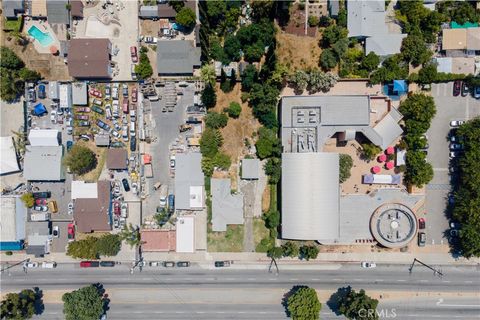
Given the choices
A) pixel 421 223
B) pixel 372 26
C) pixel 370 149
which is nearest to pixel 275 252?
pixel 370 149

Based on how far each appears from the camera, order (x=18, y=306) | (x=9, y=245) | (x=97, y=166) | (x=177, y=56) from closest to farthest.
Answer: (x=18, y=306) → (x=177, y=56) → (x=9, y=245) → (x=97, y=166)

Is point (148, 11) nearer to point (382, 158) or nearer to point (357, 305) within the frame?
point (382, 158)

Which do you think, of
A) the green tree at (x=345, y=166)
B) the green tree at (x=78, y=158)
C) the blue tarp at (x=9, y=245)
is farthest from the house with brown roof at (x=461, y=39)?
the blue tarp at (x=9, y=245)

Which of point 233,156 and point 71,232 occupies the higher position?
point 233,156

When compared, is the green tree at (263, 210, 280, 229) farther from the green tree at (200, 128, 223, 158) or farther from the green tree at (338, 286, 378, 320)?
the green tree at (338, 286, 378, 320)

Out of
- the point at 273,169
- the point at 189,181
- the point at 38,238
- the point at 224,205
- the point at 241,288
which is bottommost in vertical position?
the point at 241,288

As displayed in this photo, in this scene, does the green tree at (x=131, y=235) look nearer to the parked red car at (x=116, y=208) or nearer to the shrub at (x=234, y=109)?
the parked red car at (x=116, y=208)

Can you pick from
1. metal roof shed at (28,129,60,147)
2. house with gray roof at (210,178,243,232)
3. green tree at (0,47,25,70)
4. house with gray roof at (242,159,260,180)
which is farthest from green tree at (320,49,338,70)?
green tree at (0,47,25,70)
